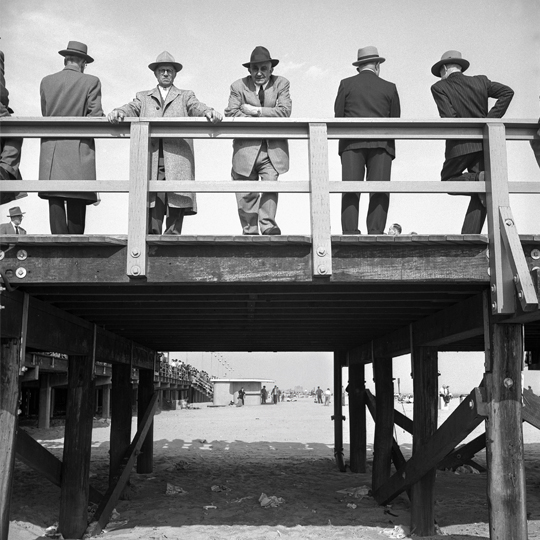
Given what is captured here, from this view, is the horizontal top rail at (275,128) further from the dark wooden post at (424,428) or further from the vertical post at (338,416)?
the vertical post at (338,416)

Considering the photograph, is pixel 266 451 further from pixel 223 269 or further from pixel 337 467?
pixel 223 269

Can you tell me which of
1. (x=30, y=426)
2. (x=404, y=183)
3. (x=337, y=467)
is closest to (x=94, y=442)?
(x=30, y=426)

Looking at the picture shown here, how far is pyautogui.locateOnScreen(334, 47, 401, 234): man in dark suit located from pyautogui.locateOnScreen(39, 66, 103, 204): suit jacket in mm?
2216

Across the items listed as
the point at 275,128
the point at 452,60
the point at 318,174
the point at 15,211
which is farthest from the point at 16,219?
the point at 452,60

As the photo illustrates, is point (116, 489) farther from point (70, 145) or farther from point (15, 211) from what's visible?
point (70, 145)

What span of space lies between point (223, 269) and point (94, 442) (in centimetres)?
1322

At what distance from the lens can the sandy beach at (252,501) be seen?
761cm

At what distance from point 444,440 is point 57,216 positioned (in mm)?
4087

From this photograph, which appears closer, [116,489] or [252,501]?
[116,489]

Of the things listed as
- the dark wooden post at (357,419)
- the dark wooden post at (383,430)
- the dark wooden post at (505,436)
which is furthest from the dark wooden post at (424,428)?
the dark wooden post at (357,419)

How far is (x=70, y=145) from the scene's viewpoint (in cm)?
561

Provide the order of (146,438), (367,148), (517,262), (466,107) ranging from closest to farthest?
(517,262) → (367,148) → (466,107) → (146,438)

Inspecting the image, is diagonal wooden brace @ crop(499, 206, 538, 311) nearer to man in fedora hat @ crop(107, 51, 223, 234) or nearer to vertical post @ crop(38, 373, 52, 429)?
man in fedora hat @ crop(107, 51, 223, 234)

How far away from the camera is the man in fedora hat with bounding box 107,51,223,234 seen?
19.3 feet
